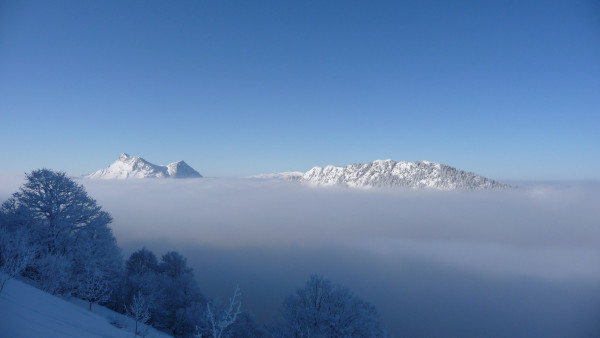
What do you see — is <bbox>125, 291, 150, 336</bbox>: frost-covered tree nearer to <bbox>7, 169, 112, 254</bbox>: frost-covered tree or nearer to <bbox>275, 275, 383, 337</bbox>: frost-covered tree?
<bbox>7, 169, 112, 254</bbox>: frost-covered tree

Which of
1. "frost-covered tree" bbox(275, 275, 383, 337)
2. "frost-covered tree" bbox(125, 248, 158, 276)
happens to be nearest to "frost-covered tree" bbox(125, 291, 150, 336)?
"frost-covered tree" bbox(275, 275, 383, 337)

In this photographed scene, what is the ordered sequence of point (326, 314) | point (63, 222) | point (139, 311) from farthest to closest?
1. point (63, 222)
2. point (326, 314)
3. point (139, 311)

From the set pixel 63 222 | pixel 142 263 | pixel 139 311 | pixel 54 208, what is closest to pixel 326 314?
pixel 139 311

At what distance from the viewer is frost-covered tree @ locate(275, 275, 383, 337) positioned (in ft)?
59.8

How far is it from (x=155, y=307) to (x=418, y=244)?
14894 cm

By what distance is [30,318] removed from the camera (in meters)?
6.91

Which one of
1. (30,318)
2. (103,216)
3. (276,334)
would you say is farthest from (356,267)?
(30,318)

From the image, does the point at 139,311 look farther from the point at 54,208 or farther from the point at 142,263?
the point at 142,263

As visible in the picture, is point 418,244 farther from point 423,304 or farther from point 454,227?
point 423,304

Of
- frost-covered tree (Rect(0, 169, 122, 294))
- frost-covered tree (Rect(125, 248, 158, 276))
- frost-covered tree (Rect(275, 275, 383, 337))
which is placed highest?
frost-covered tree (Rect(0, 169, 122, 294))

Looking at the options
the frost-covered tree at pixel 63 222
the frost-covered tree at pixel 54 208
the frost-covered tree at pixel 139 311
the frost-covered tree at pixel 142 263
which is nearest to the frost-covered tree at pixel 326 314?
the frost-covered tree at pixel 139 311

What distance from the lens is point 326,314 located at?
61.9 ft

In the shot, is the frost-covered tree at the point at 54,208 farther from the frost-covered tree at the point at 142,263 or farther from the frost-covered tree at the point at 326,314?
the frost-covered tree at the point at 326,314

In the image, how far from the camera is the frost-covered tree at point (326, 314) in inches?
717
